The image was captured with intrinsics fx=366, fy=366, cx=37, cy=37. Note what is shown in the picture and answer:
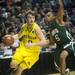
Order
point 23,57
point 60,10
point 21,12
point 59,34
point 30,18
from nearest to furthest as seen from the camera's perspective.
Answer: point 60,10 → point 59,34 → point 30,18 → point 23,57 → point 21,12

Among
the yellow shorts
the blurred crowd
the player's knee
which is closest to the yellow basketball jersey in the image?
the yellow shorts

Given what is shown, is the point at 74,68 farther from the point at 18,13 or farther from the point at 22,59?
the point at 18,13

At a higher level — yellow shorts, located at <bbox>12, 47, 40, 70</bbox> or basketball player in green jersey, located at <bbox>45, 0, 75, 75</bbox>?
basketball player in green jersey, located at <bbox>45, 0, 75, 75</bbox>

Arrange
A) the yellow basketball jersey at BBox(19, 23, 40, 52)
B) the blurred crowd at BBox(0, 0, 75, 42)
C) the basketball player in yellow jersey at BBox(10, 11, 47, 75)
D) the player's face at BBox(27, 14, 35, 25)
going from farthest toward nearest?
the blurred crowd at BBox(0, 0, 75, 42) < the yellow basketball jersey at BBox(19, 23, 40, 52) < the basketball player in yellow jersey at BBox(10, 11, 47, 75) < the player's face at BBox(27, 14, 35, 25)

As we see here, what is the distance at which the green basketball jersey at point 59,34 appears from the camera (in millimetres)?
7305

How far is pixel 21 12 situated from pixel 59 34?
5.56 metres

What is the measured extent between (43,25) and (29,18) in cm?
399

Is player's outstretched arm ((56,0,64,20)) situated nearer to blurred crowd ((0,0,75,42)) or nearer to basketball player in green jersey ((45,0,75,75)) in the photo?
basketball player in green jersey ((45,0,75,75))

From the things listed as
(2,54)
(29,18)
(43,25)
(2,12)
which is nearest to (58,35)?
(29,18)

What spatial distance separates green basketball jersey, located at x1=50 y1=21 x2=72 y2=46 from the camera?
288 inches

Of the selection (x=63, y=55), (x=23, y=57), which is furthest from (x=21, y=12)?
(x=63, y=55)

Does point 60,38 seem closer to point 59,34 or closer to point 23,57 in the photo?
point 59,34

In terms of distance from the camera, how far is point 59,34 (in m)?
7.38

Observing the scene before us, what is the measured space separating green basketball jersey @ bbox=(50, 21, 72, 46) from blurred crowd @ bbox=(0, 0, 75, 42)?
421cm
